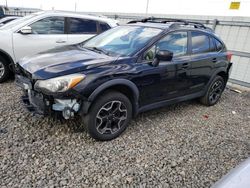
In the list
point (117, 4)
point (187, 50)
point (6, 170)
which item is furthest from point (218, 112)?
point (117, 4)

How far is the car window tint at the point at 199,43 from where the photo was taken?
13.3 ft

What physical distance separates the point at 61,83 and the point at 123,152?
120cm

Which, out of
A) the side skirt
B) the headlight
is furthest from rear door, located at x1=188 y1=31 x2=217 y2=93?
the headlight

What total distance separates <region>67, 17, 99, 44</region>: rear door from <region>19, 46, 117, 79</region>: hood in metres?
2.13

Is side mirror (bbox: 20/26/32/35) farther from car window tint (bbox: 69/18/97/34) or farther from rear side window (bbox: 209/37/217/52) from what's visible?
rear side window (bbox: 209/37/217/52)

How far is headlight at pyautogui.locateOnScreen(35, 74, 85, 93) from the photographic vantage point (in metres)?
2.67

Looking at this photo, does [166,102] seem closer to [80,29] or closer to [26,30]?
[80,29]

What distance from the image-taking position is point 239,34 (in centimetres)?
623

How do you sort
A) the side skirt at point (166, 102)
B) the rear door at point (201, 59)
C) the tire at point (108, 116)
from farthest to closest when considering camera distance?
the rear door at point (201, 59)
the side skirt at point (166, 102)
the tire at point (108, 116)

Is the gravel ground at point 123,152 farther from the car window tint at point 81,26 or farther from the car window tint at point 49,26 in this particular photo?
the car window tint at point 81,26

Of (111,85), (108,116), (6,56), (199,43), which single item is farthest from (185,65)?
(6,56)

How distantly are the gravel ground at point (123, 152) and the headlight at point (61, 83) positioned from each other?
777mm

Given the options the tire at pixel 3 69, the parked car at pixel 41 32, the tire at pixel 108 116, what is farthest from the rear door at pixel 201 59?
the tire at pixel 3 69

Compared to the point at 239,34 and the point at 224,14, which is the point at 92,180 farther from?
the point at 224,14
